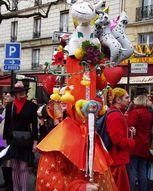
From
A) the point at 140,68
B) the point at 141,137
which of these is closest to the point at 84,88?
the point at 141,137

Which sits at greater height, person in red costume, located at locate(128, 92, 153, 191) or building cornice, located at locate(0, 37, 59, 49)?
building cornice, located at locate(0, 37, 59, 49)

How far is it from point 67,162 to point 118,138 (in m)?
1.98

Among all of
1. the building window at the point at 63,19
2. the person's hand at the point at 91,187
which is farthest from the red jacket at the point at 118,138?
the building window at the point at 63,19

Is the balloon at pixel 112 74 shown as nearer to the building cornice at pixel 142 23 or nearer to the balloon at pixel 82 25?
the balloon at pixel 82 25

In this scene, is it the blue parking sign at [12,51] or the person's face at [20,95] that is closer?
the person's face at [20,95]

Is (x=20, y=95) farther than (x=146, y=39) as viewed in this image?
No

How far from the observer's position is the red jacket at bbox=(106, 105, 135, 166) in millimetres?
4340

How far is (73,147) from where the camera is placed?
7.90ft

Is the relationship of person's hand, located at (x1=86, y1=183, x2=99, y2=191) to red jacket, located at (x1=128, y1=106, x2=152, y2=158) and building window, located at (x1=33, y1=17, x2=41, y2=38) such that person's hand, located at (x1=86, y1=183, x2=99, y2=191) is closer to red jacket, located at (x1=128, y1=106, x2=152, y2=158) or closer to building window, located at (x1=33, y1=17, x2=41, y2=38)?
red jacket, located at (x1=128, y1=106, x2=152, y2=158)

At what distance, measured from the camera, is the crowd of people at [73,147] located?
2.37m

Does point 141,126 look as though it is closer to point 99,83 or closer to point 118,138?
point 118,138

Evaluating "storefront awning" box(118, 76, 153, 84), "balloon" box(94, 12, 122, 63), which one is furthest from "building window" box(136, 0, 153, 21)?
"balloon" box(94, 12, 122, 63)

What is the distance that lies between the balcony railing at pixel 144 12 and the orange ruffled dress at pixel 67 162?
2295cm

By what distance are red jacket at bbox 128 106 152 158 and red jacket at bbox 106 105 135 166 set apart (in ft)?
4.43
